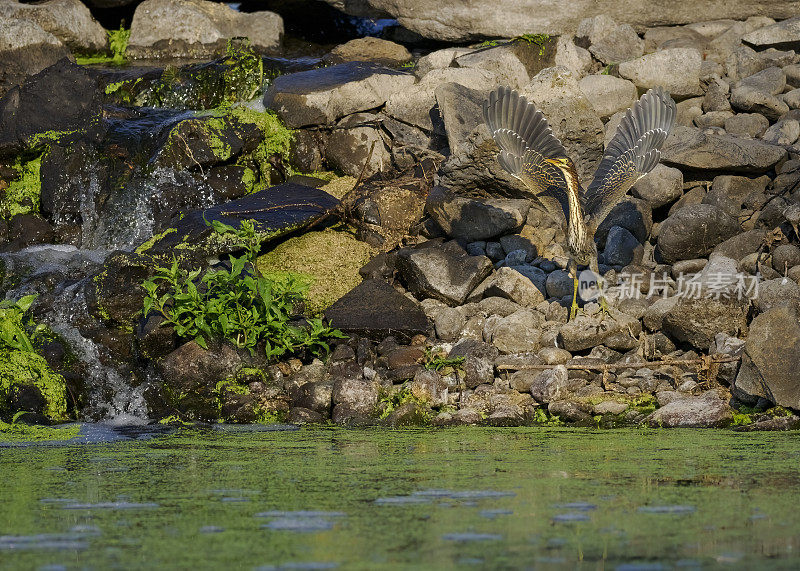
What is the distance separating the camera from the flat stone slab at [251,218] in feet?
27.9

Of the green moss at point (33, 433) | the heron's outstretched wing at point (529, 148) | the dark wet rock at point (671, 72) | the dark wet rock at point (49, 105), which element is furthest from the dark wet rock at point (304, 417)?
the dark wet rock at point (671, 72)

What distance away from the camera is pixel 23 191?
1027cm

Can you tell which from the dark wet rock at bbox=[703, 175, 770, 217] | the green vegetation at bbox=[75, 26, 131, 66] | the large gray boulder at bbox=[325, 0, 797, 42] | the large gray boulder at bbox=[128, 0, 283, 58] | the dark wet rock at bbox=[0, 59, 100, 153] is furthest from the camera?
the large gray boulder at bbox=[128, 0, 283, 58]

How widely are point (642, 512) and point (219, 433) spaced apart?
10.7 feet

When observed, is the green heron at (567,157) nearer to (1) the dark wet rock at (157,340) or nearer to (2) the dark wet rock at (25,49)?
(1) the dark wet rock at (157,340)

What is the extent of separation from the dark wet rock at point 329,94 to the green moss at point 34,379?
4.58m

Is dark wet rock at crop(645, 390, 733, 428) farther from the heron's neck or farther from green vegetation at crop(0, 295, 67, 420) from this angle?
green vegetation at crop(0, 295, 67, 420)

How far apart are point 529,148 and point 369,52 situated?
6.13m

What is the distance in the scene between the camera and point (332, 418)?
680 centimetres

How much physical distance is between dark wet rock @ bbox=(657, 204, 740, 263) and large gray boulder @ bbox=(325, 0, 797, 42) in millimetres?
4978

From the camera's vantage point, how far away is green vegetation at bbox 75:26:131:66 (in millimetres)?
13719

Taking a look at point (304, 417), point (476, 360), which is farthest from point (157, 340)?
point (476, 360)

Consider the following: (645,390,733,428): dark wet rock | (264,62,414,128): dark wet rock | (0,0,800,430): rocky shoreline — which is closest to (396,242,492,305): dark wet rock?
(0,0,800,430): rocky shoreline

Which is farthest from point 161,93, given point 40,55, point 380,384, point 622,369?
point 622,369
